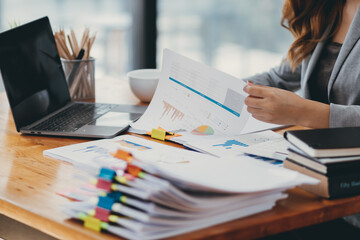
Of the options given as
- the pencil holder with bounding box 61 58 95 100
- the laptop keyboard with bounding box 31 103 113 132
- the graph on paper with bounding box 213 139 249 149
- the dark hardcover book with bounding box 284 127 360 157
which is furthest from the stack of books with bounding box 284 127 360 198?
Answer: the pencil holder with bounding box 61 58 95 100

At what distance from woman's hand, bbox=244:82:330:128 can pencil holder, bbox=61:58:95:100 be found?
681mm

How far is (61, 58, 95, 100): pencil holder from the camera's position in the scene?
4.99 ft

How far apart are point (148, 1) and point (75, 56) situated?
1627mm

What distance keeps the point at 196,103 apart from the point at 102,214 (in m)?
0.62

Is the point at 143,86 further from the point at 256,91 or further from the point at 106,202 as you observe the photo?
the point at 106,202

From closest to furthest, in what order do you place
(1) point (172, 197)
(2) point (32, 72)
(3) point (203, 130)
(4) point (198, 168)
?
(1) point (172, 197) → (4) point (198, 168) → (3) point (203, 130) → (2) point (32, 72)

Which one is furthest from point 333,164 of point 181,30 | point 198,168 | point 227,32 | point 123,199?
point 181,30

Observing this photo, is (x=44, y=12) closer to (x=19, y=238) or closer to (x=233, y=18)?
(x=233, y=18)

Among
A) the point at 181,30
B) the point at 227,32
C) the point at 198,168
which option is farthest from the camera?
the point at 181,30

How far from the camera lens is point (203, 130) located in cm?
118

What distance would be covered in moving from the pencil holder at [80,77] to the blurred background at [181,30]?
1.37 meters

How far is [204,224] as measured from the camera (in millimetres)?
685

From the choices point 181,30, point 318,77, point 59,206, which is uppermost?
point 181,30

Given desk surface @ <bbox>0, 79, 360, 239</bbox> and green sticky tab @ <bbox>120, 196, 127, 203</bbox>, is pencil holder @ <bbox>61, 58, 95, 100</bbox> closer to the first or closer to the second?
desk surface @ <bbox>0, 79, 360, 239</bbox>
